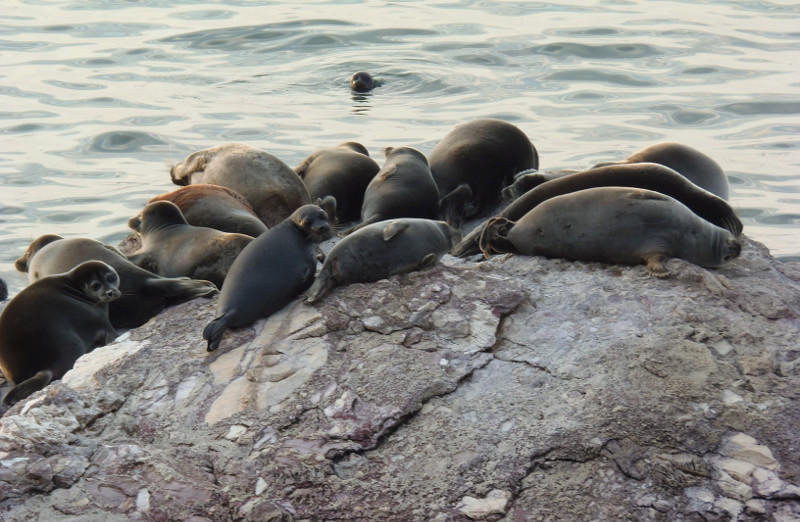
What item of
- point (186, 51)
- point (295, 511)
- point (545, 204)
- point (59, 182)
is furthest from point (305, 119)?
point (295, 511)

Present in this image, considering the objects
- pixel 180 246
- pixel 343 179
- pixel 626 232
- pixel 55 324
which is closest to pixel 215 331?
pixel 55 324

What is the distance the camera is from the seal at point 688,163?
6.75m

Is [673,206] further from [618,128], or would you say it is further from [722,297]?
[618,128]

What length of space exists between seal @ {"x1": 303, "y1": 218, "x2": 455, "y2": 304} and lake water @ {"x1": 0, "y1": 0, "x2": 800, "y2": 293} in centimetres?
379

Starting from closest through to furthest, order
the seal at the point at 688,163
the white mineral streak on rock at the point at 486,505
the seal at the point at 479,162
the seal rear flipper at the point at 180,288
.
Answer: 1. the white mineral streak on rock at the point at 486,505
2. the seal rear flipper at the point at 180,288
3. the seal at the point at 688,163
4. the seal at the point at 479,162

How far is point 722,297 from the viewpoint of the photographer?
471cm

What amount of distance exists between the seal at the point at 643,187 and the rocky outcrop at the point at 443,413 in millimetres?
937

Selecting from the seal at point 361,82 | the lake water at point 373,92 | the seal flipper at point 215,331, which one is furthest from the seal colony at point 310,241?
the seal at point 361,82

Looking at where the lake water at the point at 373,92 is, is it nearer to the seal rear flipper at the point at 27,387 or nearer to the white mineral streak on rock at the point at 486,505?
the seal rear flipper at the point at 27,387

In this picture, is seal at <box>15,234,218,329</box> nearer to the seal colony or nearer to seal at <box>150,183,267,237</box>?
the seal colony

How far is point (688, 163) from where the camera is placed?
6.82 metres

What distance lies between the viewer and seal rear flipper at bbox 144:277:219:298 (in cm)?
540

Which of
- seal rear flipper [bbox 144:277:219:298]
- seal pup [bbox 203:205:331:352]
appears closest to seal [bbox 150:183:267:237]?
seal rear flipper [bbox 144:277:219:298]

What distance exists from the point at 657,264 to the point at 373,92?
29.2ft
